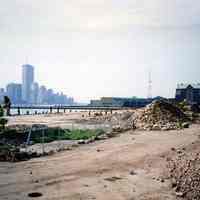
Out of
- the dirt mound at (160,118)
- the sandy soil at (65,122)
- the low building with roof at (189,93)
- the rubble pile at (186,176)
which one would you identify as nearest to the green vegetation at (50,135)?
the sandy soil at (65,122)

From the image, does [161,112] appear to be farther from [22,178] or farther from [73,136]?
[22,178]

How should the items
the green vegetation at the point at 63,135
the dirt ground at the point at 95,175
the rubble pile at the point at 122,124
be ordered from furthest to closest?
the rubble pile at the point at 122,124
the green vegetation at the point at 63,135
the dirt ground at the point at 95,175

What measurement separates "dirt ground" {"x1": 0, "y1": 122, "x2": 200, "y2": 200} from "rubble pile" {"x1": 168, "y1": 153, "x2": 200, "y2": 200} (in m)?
0.39

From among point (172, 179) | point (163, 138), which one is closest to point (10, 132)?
point (163, 138)

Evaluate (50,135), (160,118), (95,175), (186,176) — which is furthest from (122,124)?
(186,176)

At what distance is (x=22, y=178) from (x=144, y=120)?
81.8 ft

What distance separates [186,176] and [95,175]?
13.2 feet

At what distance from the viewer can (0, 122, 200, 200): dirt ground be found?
42.6 feet

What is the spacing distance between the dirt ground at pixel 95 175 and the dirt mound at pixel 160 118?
1240 cm

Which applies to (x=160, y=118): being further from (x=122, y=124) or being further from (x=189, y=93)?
(x=189, y=93)

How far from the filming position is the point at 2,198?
12.2 metres

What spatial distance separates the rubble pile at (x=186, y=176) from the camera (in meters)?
13.1

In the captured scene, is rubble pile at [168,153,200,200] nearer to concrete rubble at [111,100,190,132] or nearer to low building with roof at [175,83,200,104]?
concrete rubble at [111,100,190,132]

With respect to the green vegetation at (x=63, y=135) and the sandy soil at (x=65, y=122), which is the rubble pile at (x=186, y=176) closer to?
the green vegetation at (x=63, y=135)
